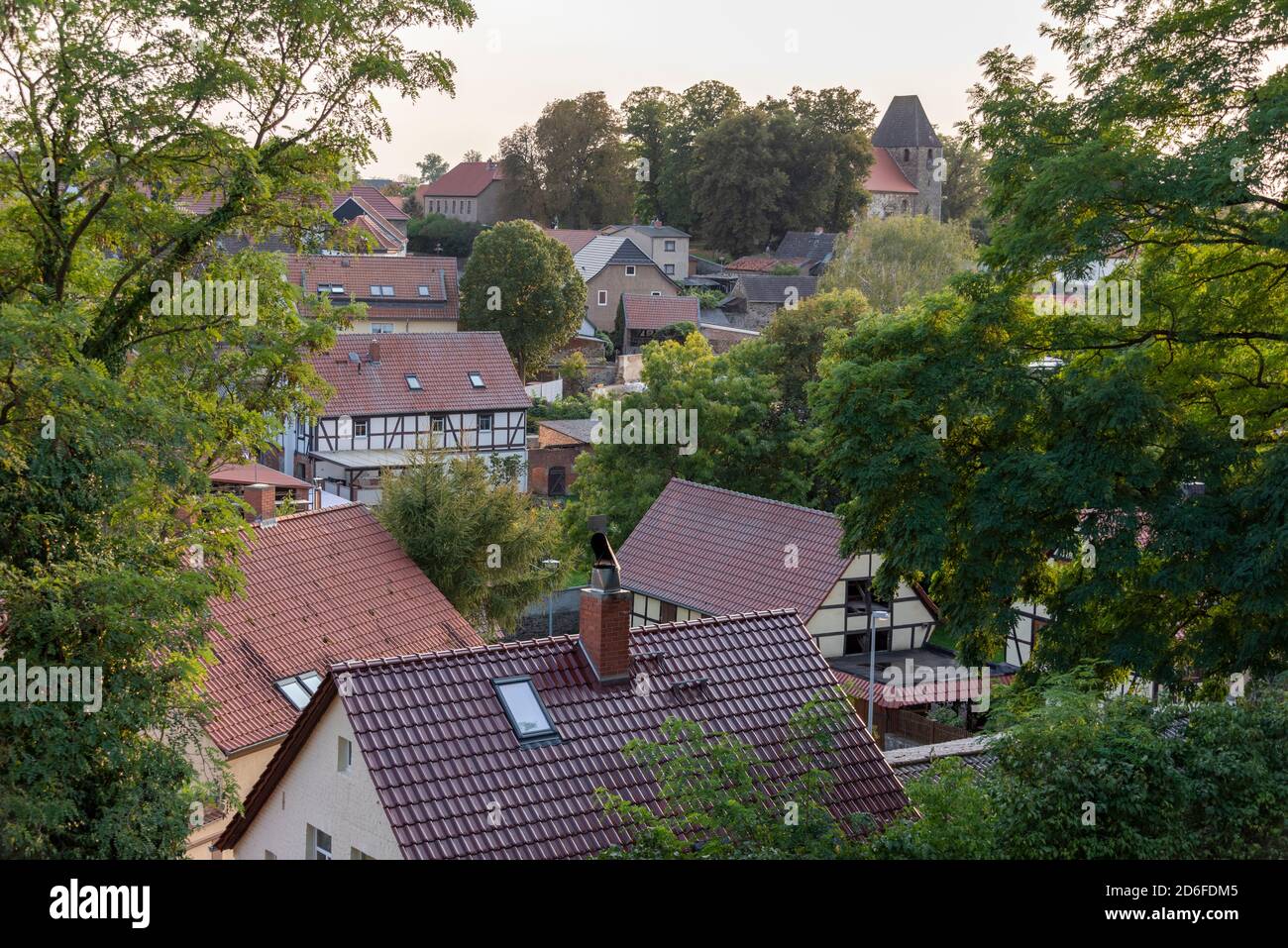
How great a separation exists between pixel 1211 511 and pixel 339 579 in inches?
545

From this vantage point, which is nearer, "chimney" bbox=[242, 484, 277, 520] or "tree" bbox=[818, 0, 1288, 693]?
"tree" bbox=[818, 0, 1288, 693]

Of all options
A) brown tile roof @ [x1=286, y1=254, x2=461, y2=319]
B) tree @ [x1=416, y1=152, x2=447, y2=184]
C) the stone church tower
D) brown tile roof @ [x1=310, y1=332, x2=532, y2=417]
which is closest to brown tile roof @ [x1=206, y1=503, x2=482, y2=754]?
brown tile roof @ [x1=310, y1=332, x2=532, y2=417]

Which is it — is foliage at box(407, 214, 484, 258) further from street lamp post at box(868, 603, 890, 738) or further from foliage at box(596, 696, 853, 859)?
foliage at box(596, 696, 853, 859)

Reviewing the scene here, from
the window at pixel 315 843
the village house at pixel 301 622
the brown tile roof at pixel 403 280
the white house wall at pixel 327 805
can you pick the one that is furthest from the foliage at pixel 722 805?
the brown tile roof at pixel 403 280

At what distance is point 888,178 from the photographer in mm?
99188

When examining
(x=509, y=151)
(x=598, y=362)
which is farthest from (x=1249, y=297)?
(x=509, y=151)

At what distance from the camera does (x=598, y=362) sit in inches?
2517

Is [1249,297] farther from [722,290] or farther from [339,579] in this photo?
[722,290]

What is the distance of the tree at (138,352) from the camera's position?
1075cm

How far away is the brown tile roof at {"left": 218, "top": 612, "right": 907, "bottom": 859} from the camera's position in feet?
41.3

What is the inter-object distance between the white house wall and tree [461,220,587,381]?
137 ft

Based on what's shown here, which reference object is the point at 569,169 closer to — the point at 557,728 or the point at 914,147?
the point at 914,147

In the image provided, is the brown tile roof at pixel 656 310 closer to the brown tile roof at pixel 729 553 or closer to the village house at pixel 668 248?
the village house at pixel 668 248

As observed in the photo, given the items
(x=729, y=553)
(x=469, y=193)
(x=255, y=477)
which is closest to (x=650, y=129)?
A: (x=469, y=193)
